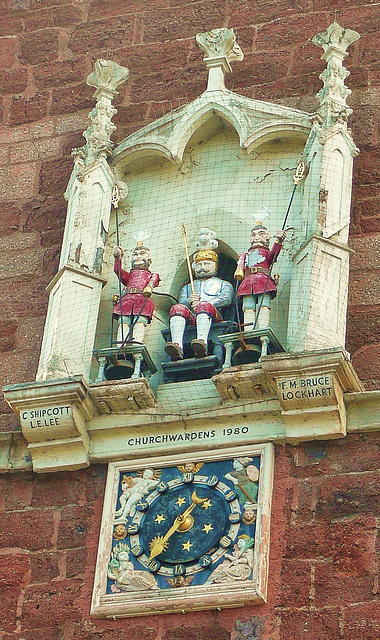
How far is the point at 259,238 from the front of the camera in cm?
962

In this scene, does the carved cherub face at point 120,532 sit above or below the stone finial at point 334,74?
below

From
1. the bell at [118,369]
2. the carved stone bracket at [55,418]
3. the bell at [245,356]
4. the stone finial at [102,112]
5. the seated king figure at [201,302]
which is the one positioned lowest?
the carved stone bracket at [55,418]

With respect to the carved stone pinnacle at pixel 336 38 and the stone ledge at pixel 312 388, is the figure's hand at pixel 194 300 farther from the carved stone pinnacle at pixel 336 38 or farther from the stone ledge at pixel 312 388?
the carved stone pinnacle at pixel 336 38

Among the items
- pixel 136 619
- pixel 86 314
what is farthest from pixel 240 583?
pixel 86 314

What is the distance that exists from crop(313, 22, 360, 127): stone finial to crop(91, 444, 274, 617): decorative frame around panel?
78.7 inches

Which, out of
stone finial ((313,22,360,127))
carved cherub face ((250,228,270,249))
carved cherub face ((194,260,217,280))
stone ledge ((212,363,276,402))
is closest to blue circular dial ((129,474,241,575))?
stone ledge ((212,363,276,402))

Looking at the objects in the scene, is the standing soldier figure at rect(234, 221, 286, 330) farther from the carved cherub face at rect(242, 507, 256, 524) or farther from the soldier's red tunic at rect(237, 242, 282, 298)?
the carved cherub face at rect(242, 507, 256, 524)

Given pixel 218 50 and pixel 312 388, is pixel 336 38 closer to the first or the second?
pixel 218 50

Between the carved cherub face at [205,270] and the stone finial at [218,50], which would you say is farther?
the stone finial at [218,50]

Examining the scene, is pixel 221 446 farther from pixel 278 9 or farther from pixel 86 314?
pixel 278 9

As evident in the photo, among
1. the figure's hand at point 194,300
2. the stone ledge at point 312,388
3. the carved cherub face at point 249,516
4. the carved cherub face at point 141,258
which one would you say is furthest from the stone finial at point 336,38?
the carved cherub face at point 249,516

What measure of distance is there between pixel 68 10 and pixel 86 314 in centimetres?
276

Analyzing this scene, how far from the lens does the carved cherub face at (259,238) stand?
31.5ft

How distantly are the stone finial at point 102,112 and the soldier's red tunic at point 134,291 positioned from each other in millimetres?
805
